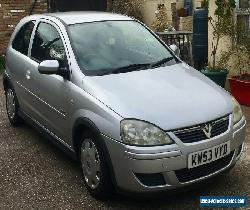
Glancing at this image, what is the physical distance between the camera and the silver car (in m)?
3.28

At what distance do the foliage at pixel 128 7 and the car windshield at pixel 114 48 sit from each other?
8.79 metres

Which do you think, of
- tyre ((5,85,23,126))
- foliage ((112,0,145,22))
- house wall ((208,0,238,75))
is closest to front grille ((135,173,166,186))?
tyre ((5,85,23,126))

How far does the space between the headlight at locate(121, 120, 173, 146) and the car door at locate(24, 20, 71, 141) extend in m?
0.96

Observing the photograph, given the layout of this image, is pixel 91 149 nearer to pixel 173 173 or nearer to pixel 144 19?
pixel 173 173

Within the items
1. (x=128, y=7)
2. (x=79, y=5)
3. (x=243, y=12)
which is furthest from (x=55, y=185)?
(x=128, y=7)

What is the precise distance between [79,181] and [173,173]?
129 cm

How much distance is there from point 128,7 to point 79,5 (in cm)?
199

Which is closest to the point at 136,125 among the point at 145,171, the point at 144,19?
the point at 145,171

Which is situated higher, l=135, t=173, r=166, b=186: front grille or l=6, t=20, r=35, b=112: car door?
l=6, t=20, r=35, b=112: car door

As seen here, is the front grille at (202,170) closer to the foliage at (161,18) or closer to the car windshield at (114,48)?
the car windshield at (114,48)

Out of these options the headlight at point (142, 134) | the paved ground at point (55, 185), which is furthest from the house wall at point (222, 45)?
the headlight at point (142, 134)

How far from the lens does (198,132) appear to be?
3.35 m

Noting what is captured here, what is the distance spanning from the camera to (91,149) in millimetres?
3715

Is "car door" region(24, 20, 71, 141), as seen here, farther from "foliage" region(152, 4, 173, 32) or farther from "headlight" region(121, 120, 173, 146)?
"foliage" region(152, 4, 173, 32)
